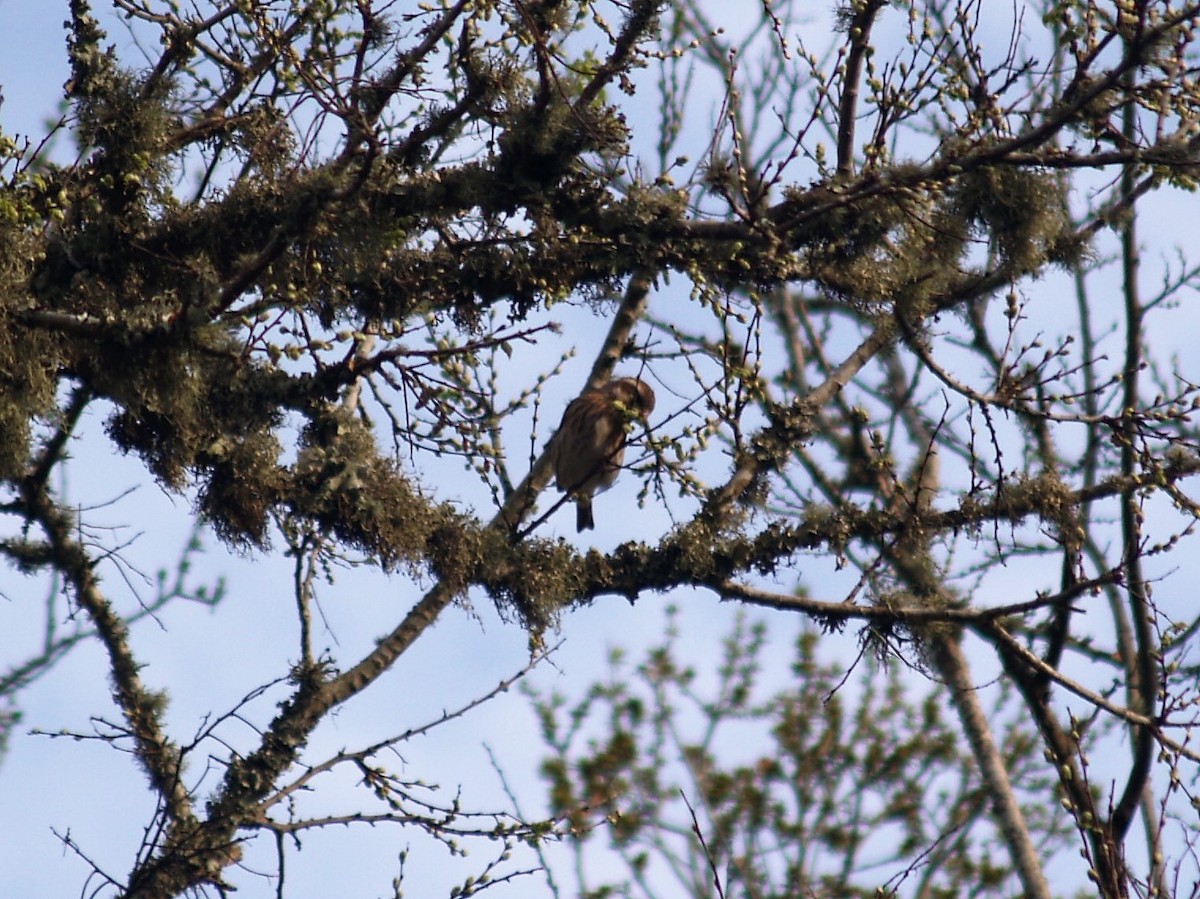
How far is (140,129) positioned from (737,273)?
164 centimetres

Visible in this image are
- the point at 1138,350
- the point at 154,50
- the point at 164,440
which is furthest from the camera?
the point at 1138,350

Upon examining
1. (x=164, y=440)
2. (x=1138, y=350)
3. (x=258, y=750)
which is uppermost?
(x=1138, y=350)

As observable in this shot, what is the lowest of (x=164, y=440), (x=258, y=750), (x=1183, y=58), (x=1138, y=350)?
(x=258, y=750)

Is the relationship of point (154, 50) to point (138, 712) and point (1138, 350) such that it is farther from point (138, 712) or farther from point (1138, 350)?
point (1138, 350)

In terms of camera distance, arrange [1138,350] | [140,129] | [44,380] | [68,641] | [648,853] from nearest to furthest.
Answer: [44,380]
[140,129]
[68,641]
[1138,350]
[648,853]

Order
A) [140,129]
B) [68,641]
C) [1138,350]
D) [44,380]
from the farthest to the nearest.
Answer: [1138,350] < [68,641] < [140,129] < [44,380]

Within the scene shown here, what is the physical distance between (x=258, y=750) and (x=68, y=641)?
37.4 inches

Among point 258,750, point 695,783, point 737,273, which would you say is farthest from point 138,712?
point 695,783

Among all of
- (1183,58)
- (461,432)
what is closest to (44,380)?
(461,432)

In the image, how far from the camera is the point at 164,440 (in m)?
3.78

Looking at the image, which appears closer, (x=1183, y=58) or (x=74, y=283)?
(x=74, y=283)

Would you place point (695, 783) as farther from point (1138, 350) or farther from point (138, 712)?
point (138, 712)

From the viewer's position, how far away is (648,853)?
7.39 meters

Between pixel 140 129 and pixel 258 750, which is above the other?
pixel 140 129
